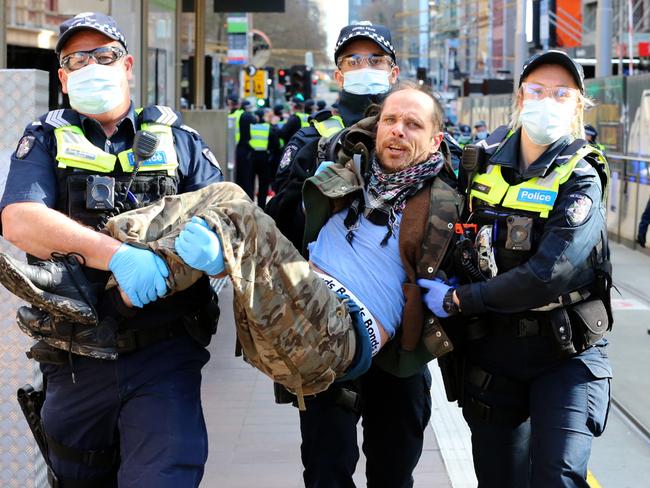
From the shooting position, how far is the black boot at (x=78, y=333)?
3482 mm

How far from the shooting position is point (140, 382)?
3.57m

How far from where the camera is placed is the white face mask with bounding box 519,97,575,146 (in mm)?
4027

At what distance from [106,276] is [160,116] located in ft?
2.05

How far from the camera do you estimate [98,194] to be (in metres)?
Result: 3.61

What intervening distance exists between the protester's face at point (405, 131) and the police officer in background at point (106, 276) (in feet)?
2.28

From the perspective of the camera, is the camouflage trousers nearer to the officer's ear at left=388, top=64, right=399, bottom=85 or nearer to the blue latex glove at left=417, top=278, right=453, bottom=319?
the blue latex glove at left=417, top=278, right=453, bottom=319

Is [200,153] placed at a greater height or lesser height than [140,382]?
greater

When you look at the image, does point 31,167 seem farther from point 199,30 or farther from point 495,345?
point 199,30

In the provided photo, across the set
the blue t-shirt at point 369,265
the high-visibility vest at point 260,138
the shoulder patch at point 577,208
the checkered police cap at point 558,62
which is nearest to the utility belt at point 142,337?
the blue t-shirt at point 369,265

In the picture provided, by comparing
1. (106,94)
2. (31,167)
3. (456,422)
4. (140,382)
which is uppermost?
(106,94)

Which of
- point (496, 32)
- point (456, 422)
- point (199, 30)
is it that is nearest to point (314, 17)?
point (496, 32)

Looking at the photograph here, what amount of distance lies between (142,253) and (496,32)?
77.8m

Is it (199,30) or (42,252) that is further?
(199,30)

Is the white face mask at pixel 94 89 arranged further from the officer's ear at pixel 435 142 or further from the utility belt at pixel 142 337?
the officer's ear at pixel 435 142
